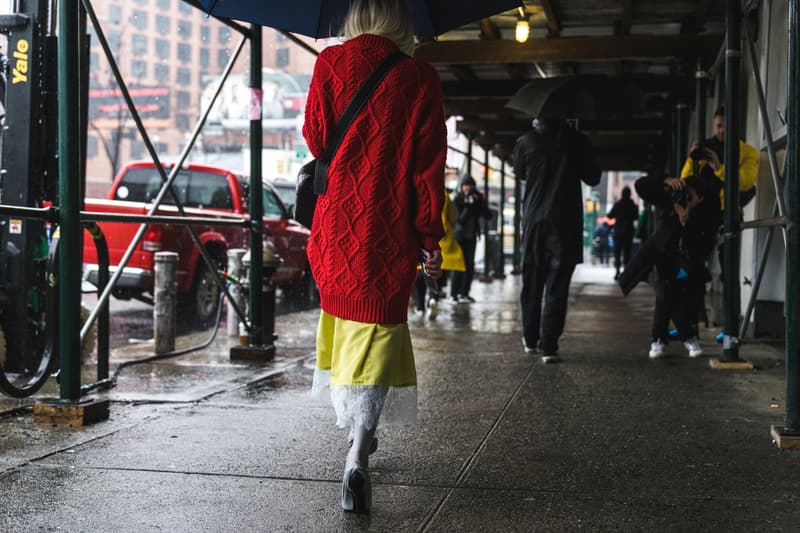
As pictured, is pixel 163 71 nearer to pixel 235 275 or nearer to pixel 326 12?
pixel 235 275

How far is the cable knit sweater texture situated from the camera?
370 centimetres

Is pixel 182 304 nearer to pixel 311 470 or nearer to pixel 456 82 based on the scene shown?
pixel 456 82

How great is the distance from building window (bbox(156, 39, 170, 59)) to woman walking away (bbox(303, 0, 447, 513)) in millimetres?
92676

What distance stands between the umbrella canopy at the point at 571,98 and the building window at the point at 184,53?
90.1 m

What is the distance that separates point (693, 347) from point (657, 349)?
1.07 feet

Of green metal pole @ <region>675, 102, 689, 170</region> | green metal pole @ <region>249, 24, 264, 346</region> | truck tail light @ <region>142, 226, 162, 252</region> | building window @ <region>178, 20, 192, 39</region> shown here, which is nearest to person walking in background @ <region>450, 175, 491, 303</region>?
green metal pole @ <region>675, 102, 689, 170</region>

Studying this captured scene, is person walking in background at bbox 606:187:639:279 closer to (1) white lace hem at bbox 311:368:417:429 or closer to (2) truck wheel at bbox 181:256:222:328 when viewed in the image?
(2) truck wheel at bbox 181:256:222:328

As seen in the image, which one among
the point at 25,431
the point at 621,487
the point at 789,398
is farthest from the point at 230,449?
the point at 789,398

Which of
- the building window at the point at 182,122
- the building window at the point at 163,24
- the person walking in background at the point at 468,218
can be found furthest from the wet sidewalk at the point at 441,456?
the building window at the point at 163,24

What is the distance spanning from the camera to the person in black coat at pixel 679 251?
8008 mm

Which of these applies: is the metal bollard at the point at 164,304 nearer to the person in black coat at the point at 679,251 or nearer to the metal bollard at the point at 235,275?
the metal bollard at the point at 235,275

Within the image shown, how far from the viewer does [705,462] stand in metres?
4.46

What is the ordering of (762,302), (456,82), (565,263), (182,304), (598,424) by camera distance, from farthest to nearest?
(456,82), (182,304), (762,302), (565,263), (598,424)

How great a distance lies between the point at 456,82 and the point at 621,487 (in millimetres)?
12486
